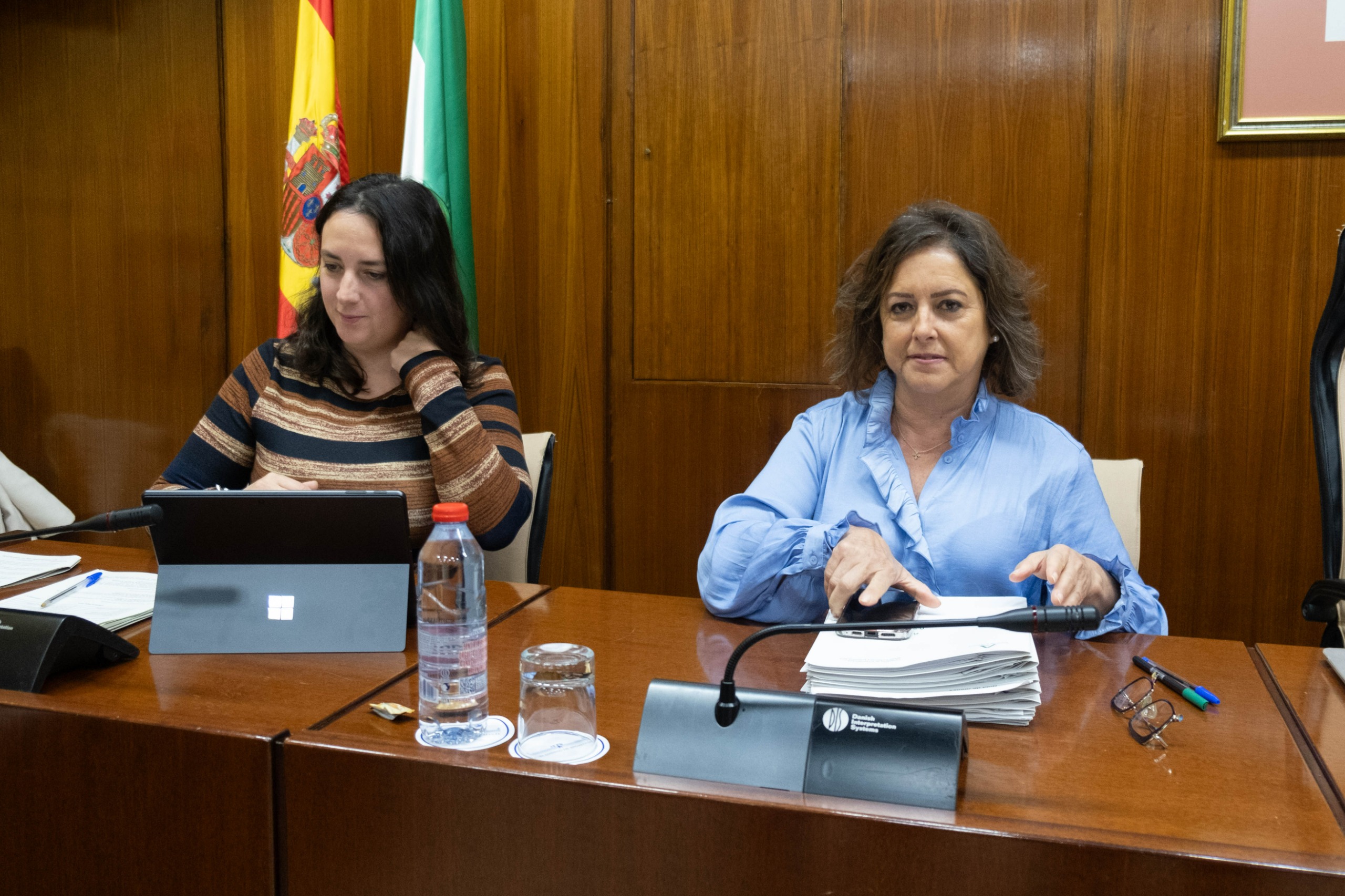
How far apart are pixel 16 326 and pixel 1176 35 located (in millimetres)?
3706

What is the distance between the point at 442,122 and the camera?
269cm

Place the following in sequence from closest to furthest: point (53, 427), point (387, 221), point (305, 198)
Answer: point (387, 221)
point (305, 198)
point (53, 427)

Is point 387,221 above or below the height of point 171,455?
above

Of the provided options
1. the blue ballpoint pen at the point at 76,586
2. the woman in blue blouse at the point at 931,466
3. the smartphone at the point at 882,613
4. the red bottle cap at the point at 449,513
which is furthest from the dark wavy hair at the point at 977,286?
the blue ballpoint pen at the point at 76,586

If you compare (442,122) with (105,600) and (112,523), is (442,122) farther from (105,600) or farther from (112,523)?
(112,523)

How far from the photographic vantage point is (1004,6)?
97.1 inches

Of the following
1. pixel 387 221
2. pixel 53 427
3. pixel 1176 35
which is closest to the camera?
pixel 387 221

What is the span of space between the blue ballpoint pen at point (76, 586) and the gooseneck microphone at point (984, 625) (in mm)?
1130

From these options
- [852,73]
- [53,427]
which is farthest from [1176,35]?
[53,427]

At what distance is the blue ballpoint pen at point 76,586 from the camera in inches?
60.3

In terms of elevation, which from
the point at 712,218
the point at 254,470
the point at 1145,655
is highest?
the point at 712,218

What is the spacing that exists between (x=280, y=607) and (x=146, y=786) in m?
0.34

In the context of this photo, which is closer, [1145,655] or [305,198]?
[1145,655]

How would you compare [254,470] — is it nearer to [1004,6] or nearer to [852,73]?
[852,73]
